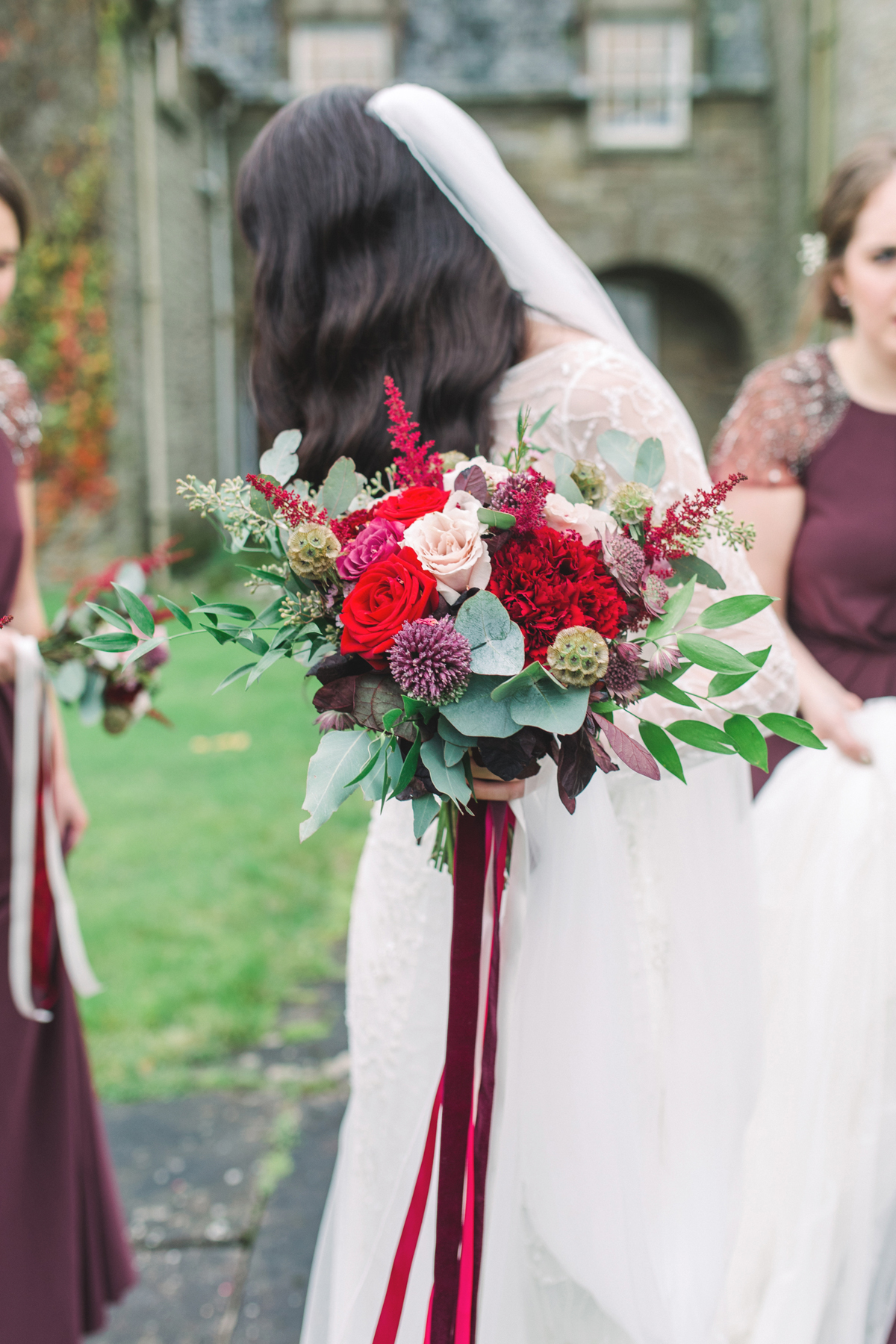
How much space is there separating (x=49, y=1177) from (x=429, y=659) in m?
1.73

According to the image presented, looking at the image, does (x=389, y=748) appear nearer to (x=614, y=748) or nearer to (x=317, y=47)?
(x=614, y=748)

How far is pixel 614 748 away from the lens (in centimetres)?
118

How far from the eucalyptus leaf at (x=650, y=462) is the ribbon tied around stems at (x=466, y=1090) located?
1.55 ft

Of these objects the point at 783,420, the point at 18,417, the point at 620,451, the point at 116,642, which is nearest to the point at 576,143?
the point at 783,420

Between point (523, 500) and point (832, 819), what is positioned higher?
point (523, 500)

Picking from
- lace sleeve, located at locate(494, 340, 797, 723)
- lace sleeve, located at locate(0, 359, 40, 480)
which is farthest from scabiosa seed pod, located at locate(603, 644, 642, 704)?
lace sleeve, located at locate(0, 359, 40, 480)

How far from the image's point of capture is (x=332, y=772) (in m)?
1.14

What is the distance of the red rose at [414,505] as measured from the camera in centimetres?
123

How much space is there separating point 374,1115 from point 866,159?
223cm

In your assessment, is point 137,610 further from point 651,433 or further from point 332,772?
point 651,433

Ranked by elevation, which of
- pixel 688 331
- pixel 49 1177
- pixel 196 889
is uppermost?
pixel 688 331

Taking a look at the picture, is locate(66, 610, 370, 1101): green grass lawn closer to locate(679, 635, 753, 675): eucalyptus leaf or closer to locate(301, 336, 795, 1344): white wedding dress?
locate(301, 336, 795, 1344): white wedding dress

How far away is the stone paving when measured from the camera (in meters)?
2.34

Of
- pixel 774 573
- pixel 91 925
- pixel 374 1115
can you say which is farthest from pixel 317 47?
pixel 374 1115
